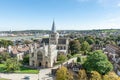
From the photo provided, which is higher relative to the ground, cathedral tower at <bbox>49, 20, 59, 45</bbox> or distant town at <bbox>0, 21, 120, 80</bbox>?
cathedral tower at <bbox>49, 20, 59, 45</bbox>

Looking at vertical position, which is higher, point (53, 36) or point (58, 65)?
point (53, 36)

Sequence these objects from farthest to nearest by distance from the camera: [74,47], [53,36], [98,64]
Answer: [74,47] < [53,36] < [98,64]

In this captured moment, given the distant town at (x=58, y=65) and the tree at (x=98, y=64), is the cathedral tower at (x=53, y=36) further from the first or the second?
the tree at (x=98, y=64)

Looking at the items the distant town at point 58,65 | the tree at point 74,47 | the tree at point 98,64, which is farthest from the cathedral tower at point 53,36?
the tree at point 98,64

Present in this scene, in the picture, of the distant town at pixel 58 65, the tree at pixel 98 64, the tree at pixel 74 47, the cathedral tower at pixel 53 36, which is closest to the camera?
the distant town at pixel 58 65

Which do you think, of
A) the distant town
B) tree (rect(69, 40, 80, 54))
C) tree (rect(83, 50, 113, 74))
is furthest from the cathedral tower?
tree (rect(83, 50, 113, 74))

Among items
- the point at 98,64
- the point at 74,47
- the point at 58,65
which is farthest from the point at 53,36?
the point at 98,64

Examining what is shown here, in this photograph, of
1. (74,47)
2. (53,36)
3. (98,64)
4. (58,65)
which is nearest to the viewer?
(98,64)

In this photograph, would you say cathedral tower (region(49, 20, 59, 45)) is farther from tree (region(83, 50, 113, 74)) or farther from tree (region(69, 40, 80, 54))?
tree (region(83, 50, 113, 74))

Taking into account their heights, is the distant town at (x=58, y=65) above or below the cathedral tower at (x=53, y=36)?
below

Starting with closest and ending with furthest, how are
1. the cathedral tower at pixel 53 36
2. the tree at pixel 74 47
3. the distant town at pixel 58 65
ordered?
1. the distant town at pixel 58 65
2. the cathedral tower at pixel 53 36
3. the tree at pixel 74 47

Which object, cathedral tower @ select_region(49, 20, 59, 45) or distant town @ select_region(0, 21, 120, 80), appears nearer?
distant town @ select_region(0, 21, 120, 80)

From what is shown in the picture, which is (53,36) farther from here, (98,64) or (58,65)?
(98,64)
